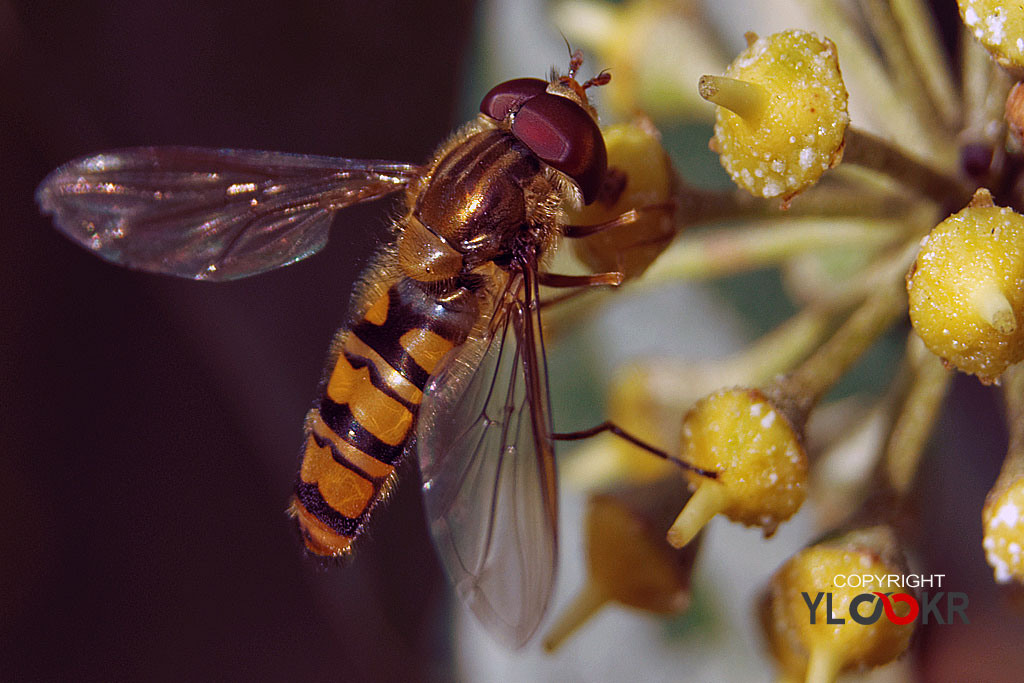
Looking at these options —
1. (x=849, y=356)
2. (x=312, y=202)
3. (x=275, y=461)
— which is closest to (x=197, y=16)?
(x=312, y=202)

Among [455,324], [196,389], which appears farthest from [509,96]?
[196,389]

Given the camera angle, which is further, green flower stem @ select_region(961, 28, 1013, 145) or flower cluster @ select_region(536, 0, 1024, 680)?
green flower stem @ select_region(961, 28, 1013, 145)

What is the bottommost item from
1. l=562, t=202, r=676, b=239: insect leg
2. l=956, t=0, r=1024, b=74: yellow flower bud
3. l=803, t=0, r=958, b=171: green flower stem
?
l=562, t=202, r=676, b=239: insect leg

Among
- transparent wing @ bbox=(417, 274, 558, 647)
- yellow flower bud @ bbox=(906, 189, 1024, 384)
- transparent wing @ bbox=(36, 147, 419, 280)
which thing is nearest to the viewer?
yellow flower bud @ bbox=(906, 189, 1024, 384)

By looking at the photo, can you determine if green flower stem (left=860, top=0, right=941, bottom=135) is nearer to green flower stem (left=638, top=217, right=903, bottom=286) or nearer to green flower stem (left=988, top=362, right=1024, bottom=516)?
green flower stem (left=638, top=217, right=903, bottom=286)

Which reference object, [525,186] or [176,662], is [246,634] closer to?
[176,662]

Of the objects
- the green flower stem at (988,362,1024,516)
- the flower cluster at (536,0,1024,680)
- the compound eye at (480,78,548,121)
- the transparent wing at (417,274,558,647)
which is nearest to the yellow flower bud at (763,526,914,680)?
the flower cluster at (536,0,1024,680)
